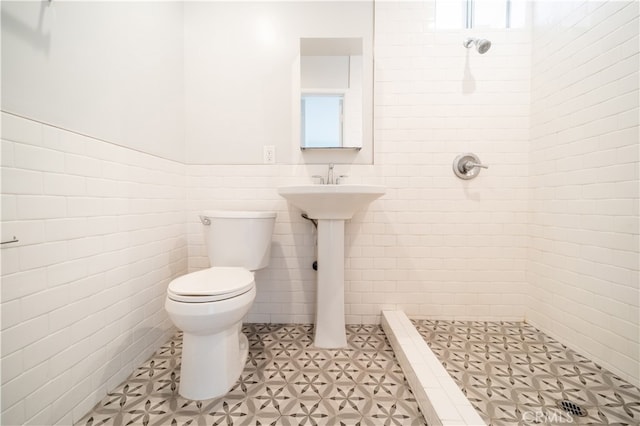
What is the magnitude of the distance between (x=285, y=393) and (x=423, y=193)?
4.57ft

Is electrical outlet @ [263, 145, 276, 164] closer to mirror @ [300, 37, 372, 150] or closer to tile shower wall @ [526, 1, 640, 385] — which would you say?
mirror @ [300, 37, 372, 150]

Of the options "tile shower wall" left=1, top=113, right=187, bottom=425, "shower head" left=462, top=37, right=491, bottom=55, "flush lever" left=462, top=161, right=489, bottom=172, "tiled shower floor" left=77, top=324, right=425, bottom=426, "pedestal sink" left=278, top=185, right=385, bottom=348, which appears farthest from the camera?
"flush lever" left=462, top=161, right=489, bottom=172

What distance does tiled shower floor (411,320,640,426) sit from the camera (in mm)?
974

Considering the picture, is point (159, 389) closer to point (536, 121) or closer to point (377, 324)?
point (377, 324)

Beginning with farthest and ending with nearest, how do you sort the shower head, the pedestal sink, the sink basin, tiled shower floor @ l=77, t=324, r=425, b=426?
the shower head, the pedestal sink, the sink basin, tiled shower floor @ l=77, t=324, r=425, b=426

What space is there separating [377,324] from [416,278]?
1.34ft

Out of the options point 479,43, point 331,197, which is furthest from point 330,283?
point 479,43

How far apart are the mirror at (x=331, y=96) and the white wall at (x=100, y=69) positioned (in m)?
0.82

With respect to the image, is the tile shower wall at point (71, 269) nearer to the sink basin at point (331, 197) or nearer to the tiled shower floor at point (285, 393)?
the tiled shower floor at point (285, 393)

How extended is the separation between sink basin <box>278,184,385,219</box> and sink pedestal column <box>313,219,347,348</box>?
7 cm

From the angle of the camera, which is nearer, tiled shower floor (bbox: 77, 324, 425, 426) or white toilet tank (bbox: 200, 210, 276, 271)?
tiled shower floor (bbox: 77, 324, 425, 426)

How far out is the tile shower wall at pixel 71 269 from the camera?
77 cm

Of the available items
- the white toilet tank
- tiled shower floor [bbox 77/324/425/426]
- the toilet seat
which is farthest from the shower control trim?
the toilet seat

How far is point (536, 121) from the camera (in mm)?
1653
